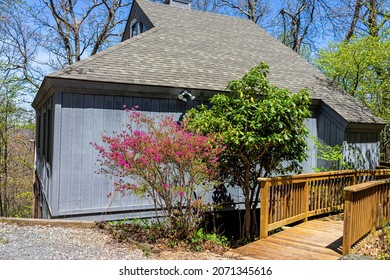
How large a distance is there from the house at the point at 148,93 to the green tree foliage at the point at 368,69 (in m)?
1.34

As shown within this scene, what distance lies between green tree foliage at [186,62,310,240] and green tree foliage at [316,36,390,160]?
6628 mm

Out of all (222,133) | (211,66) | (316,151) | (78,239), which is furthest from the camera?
(316,151)

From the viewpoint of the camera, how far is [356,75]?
13.4m

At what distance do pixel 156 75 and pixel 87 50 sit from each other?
14130mm

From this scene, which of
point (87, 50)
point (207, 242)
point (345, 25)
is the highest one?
point (345, 25)

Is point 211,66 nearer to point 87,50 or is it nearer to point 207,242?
point 207,242

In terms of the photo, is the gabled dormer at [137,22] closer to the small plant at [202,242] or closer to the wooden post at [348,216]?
the small plant at [202,242]

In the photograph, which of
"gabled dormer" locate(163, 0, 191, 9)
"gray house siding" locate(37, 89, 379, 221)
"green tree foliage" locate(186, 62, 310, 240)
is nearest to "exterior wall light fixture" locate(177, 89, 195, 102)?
"gray house siding" locate(37, 89, 379, 221)

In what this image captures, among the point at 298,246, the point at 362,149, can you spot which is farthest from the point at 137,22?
the point at 298,246

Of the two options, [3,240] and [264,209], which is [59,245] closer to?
[3,240]

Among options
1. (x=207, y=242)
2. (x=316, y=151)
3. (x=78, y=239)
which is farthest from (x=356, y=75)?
(x=78, y=239)

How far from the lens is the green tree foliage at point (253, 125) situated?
A: 22.1ft

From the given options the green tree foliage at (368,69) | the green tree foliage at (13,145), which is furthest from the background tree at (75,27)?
the green tree foliage at (368,69)

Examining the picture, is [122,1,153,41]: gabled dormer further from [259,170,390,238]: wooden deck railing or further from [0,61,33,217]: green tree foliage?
[259,170,390,238]: wooden deck railing
